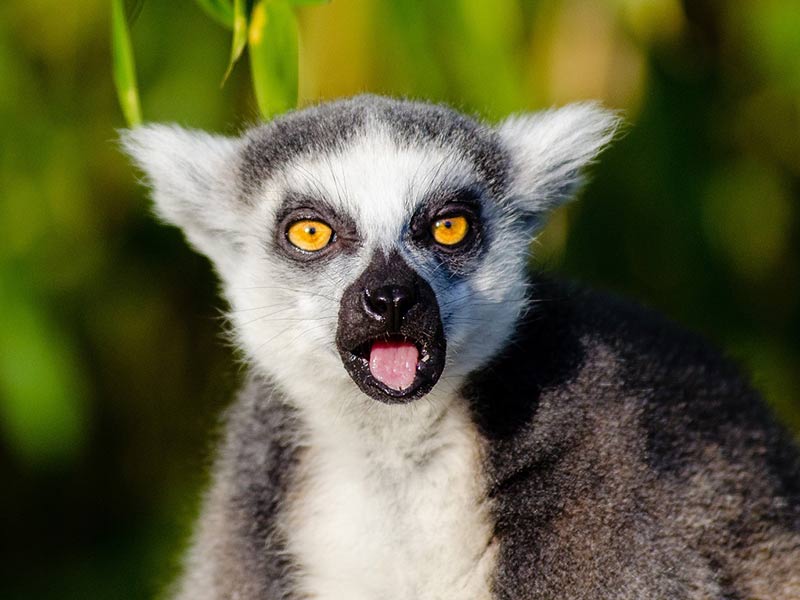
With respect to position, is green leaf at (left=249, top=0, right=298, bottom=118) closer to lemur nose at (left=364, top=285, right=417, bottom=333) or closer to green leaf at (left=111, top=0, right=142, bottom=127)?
green leaf at (left=111, top=0, right=142, bottom=127)

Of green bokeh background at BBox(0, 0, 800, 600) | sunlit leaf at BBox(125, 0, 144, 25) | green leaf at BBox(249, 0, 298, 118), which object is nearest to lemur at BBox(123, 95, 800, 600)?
green leaf at BBox(249, 0, 298, 118)

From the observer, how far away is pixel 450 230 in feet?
9.76

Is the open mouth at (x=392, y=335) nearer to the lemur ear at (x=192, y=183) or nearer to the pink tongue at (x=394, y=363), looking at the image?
the pink tongue at (x=394, y=363)

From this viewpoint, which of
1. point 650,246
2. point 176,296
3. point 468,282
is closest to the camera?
point 468,282

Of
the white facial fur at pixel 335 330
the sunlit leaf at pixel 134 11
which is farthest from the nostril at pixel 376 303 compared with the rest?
the sunlit leaf at pixel 134 11

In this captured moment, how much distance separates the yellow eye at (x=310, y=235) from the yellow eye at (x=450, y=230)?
265 millimetres

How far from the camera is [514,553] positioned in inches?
107

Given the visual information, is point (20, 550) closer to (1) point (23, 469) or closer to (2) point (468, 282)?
(1) point (23, 469)

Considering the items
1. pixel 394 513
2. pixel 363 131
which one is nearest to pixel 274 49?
pixel 363 131

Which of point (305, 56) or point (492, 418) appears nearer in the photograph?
point (492, 418)

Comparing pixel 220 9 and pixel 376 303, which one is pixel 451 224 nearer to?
pixel 376 303

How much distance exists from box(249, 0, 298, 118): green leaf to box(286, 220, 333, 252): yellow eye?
12.2 inches

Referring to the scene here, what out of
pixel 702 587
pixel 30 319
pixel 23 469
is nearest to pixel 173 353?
pixel 23 469

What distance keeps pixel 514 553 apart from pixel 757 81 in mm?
3574
